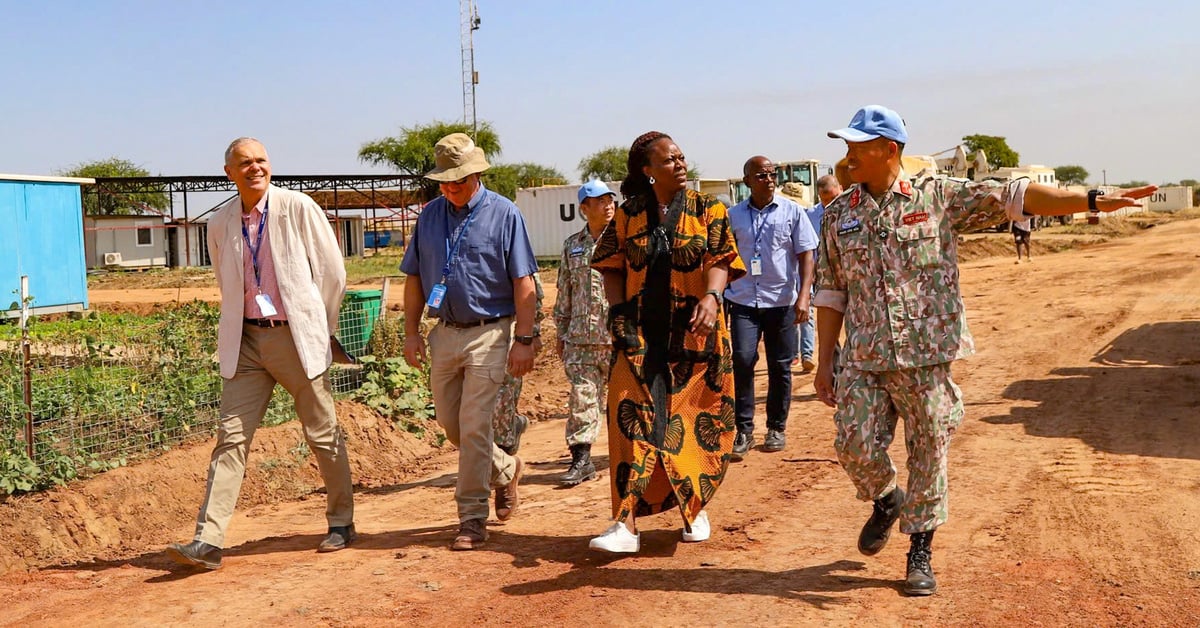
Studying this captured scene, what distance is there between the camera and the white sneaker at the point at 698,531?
19.1ft

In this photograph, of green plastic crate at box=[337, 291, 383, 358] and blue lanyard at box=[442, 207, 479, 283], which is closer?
blue lanyard at box=[442, 207, 479, 283]

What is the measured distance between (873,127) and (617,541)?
2164 millimetres

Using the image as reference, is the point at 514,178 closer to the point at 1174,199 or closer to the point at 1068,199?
the point at 1174,199

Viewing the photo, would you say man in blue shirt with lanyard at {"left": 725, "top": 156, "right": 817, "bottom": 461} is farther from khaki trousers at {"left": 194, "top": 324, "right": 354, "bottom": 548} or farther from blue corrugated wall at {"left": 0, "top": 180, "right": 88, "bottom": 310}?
blue corrugated wall at {"left": 0, "top": 180, "right": 88, "bottom": 310}

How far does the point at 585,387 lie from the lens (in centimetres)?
790

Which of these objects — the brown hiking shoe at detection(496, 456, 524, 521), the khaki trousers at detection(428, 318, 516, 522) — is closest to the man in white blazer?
the khaki trousers at detection(428, 318, 516, 522)

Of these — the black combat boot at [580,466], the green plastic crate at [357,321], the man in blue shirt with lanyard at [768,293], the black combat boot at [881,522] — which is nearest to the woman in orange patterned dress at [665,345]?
the black combat boot at [881,522]

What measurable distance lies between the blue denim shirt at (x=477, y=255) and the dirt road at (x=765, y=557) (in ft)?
4.11

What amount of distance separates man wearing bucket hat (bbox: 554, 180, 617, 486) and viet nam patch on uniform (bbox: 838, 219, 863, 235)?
2.98 m

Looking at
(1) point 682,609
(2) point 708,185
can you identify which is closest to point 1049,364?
(1) point 682,609

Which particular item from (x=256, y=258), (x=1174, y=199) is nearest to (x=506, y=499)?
(x=256, y=258)

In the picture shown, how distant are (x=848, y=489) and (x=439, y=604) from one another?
A: 2.96 metres

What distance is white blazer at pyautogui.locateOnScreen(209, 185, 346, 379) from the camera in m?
5.80

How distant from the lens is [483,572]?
5.49 metres
